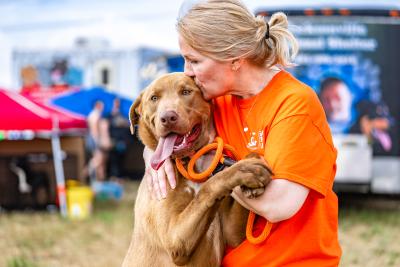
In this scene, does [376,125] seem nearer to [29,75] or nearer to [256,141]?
[256,141]

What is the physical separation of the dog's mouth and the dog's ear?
40 centimetres

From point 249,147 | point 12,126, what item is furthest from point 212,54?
point 12,126

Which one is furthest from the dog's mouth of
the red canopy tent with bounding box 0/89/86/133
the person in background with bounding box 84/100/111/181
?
the person in background with bounding box 84/100/111/181

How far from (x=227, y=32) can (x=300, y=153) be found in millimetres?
596

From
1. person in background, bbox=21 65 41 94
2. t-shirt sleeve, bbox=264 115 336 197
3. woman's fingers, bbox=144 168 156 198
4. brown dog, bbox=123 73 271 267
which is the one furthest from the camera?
person in background, bbox=21 65 41 94

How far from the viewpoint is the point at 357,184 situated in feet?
32.7

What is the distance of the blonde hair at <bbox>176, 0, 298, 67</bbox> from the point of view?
295cm

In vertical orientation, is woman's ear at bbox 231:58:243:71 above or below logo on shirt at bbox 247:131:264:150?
above

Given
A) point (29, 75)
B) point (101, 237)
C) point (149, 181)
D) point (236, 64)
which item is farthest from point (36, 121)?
point (29, 75)

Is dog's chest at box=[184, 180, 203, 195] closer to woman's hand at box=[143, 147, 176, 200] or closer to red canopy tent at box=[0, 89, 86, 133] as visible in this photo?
woman's hand at box=[143, 147, 176, 200]

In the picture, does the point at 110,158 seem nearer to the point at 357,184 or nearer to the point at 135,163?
the point at 135,163

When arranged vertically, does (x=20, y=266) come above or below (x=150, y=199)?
below

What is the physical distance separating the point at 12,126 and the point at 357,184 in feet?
18.4

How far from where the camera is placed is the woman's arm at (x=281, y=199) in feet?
9.21
